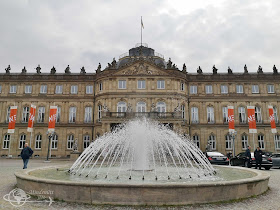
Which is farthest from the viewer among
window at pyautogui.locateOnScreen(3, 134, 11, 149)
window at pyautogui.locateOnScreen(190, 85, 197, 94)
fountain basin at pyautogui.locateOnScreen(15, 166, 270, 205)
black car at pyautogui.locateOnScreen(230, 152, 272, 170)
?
window at pyautogui.locateOnScreen(190, 85, 197, 94)

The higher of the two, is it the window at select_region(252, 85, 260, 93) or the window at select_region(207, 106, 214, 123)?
the window at select_region(252, 85, 260, 93)

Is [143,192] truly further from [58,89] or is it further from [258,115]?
[258,115]

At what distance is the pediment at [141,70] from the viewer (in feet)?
131

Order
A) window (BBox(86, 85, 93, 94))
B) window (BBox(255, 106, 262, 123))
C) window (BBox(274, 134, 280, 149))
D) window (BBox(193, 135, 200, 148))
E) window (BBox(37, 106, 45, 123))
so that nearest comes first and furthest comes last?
window (BBox(274, 134, 280, 149)) → window (BBox(193, 135, 200, 148)) → window (BBox(255, 106, 262, 123)) → window (BBox(37, 106, 45, 123)) → window (BBox(86, 85, 93, 94))

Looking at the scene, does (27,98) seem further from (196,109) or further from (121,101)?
(196,109)

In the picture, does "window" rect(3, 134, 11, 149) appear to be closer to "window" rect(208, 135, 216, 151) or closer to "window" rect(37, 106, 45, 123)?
"window" rect(37, 106, 45, 123)

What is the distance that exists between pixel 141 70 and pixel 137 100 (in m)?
5.44

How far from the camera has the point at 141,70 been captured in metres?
40.1

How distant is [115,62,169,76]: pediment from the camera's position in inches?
1577

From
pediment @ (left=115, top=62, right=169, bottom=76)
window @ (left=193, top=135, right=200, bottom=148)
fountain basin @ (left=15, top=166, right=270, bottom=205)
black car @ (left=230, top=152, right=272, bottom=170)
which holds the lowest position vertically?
black car @ (left=230, top=152, right=272, bottom=170)

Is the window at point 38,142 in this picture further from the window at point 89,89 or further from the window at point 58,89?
the window at point 89,89

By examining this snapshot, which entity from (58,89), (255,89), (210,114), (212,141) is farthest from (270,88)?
(58,89)

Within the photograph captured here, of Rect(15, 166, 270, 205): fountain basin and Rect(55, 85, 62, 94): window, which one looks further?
Rect(55, 85, 62, 94): window

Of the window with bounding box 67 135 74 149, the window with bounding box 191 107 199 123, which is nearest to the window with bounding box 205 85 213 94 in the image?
the window with bounding box 191 107 199 123
